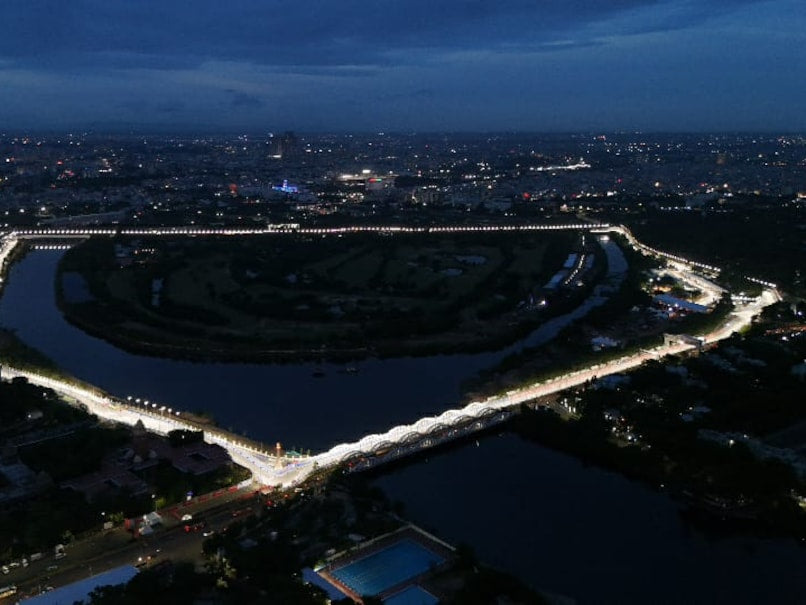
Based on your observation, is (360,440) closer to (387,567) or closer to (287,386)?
(387,567)

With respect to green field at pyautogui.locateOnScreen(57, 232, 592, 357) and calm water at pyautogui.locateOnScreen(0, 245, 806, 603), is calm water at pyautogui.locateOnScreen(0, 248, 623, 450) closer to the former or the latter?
calm water at pyautogui.locateOnScreen(0, 245, 806, 603)

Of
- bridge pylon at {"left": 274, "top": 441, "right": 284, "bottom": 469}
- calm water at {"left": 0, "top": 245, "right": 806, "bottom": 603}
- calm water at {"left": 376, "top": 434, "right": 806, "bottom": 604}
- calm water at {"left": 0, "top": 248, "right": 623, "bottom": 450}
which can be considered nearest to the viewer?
calm water at {"left": 376, "top": 434, "right": 806, "bottom": 604}

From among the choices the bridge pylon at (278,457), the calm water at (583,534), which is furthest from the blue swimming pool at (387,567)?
the bridge pylon at (278,457)

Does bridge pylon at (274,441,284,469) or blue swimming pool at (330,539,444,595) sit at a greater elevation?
bridge pylon at (274,441,284,469)

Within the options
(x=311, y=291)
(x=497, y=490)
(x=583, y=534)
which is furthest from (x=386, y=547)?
(x=311, y=291)

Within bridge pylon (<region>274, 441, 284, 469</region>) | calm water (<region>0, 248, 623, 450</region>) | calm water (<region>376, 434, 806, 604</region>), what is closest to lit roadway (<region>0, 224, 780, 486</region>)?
bridge pylon (<region>274, 441, 284, 469</region>)
